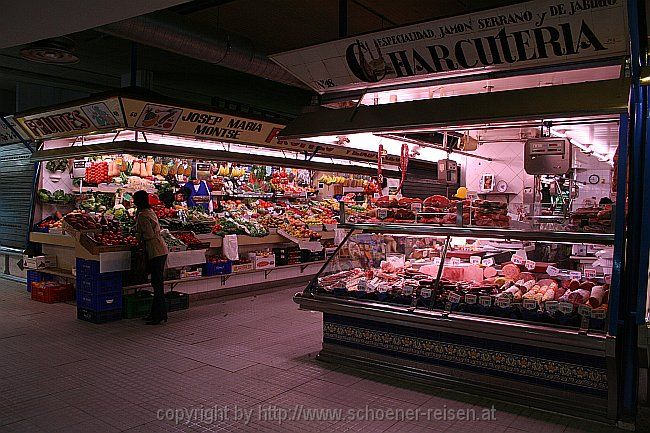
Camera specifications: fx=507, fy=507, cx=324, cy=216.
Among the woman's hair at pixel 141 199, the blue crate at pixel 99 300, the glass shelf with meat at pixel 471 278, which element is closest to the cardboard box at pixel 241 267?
the blue crate at pixel 99 300

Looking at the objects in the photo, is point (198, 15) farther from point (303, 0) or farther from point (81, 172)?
point (81, 172)

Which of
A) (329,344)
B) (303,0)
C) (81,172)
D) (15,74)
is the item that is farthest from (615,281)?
(15,74)

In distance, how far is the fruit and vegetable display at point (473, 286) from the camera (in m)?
4.56

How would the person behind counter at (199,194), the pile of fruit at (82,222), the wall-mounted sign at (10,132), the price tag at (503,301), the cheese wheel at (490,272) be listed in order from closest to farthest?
the price tag at (503,301) → the cheese wheel at (490,272) → the pile of fruit at (82,222) → the wall-mounted sign at (10,132) → the person behind counter at (199,194)

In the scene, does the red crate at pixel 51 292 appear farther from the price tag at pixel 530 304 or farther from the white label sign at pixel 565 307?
the white label sign at pixel 565 307

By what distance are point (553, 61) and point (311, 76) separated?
99.8 inches

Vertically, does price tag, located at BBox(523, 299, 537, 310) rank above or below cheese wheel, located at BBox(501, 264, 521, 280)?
below

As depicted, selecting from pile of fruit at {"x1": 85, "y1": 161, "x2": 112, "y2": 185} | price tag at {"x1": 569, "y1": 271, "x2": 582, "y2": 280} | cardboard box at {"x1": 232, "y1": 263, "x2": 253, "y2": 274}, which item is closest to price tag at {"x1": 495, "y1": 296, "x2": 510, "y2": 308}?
price tag at {"x1": 569, "y1": 271, "x2": 582, "y2": 280}

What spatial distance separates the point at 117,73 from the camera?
38.1 ft

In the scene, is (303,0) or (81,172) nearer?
(303,0)

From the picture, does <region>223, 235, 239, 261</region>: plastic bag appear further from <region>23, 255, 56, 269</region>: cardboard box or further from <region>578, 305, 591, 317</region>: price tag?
<region>578, 305, 591, 317</region>: price tag

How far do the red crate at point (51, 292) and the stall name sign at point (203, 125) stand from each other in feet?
11.9

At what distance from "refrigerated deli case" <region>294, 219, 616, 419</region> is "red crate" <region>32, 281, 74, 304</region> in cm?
552

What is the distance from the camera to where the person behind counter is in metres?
10.9
